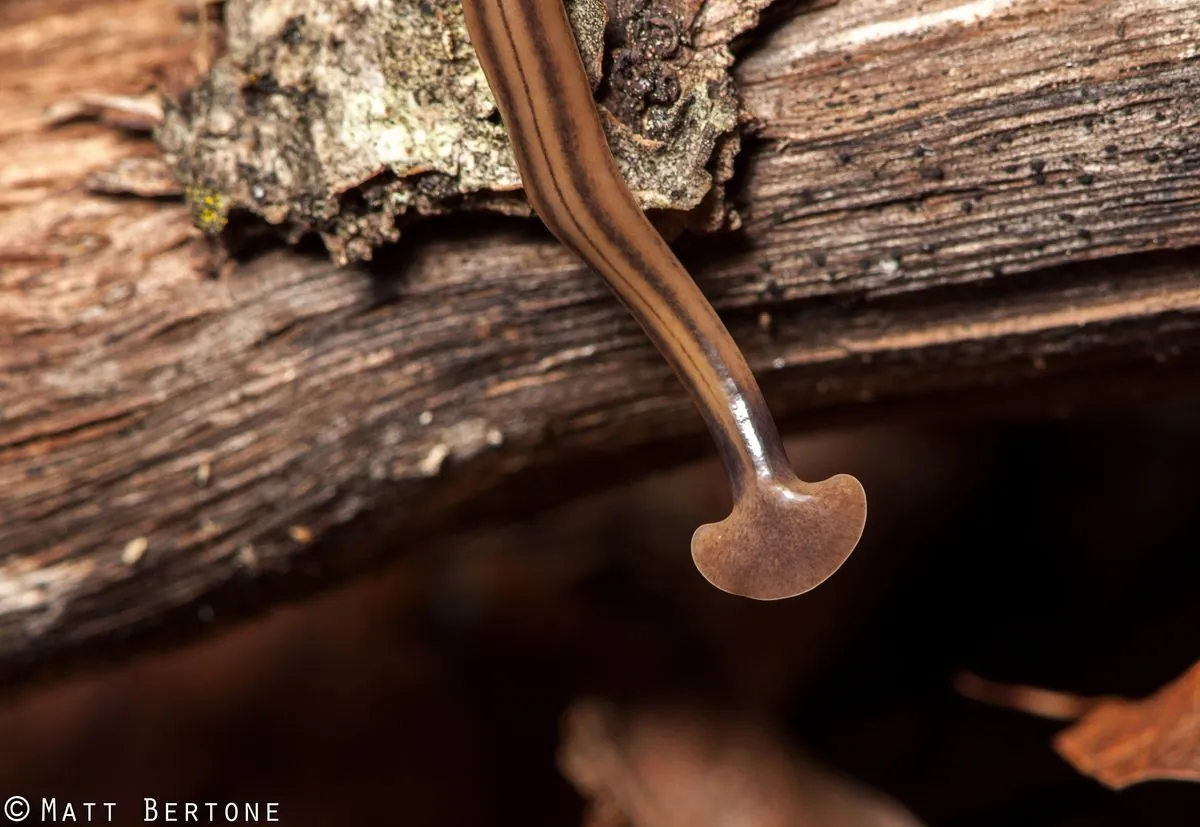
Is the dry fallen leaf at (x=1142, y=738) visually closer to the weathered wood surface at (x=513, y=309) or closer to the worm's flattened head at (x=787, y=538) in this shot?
the weathered wood surface at (x=513, y=309)

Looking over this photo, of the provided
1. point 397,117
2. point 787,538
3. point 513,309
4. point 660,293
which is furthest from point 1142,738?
point 397,117

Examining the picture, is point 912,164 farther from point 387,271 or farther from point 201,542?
point 201,542

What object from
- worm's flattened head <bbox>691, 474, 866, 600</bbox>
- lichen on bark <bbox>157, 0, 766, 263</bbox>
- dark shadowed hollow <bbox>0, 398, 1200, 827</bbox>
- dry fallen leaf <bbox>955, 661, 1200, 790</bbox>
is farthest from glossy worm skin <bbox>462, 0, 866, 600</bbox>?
dark shadowed hollow <bbox>0, 398, 1200, 827</bbox>

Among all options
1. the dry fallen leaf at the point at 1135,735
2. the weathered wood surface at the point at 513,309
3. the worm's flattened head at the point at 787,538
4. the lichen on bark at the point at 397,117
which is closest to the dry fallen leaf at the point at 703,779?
the dry fallen leaf at the point at 1135,735

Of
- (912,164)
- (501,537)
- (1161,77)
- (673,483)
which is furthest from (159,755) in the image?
(1161,77)

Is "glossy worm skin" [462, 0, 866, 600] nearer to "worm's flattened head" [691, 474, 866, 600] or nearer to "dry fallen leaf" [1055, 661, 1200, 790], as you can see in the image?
"worm's flattened head" [691, 474, 866, 600]

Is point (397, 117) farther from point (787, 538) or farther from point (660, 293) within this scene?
point (787, 538)
